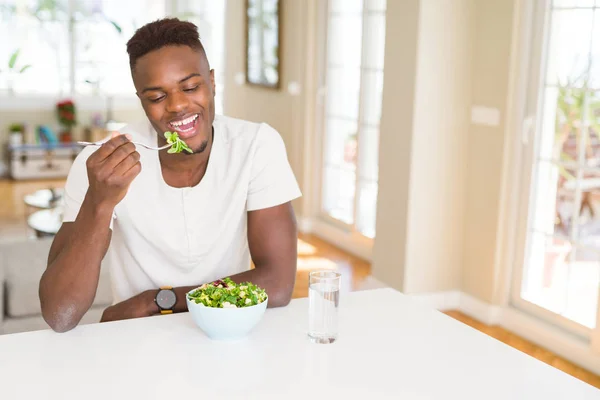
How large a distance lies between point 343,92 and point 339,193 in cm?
74

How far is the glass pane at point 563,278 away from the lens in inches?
135

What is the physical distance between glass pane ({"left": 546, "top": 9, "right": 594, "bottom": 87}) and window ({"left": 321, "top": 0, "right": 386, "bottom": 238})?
143 cm

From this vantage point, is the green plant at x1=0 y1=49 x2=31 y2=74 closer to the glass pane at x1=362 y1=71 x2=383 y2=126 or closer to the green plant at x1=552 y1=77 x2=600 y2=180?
the glass pane at x1=362 y1=71 x2=383 y2=126

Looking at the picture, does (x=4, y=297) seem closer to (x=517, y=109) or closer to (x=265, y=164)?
(x=265, y=164)

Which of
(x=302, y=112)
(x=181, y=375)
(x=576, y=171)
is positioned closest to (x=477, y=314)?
(x=576, y=171)

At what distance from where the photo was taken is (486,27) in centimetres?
388

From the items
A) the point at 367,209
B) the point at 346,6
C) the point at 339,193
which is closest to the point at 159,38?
the point at 367,209

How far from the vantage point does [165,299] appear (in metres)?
1.71

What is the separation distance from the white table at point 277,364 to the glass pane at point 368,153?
134 inches

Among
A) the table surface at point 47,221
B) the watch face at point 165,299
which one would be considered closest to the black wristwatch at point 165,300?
the watch face at point 165,299

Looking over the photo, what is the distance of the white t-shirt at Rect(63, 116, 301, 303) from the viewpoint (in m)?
1.78

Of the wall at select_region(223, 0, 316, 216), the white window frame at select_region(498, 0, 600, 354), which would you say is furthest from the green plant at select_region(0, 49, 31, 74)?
the white window frame at select_region(498, 0, 600, 354)

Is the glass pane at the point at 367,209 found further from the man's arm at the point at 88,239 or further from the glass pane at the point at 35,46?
the glass pane at the point at 35,46

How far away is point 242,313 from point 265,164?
0.54 metres
